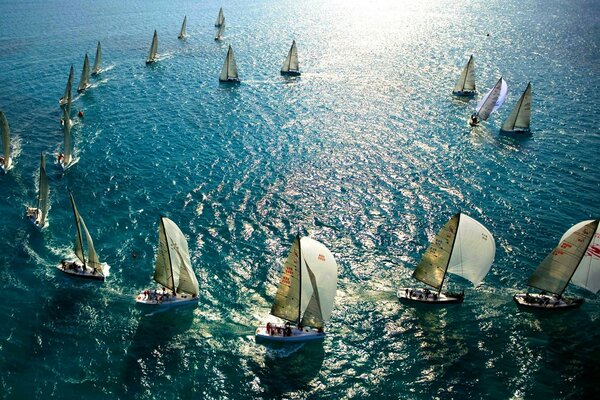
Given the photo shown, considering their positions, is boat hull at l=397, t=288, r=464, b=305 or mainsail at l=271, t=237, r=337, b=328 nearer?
mainsail at l=271, t=237, r=337, b=328

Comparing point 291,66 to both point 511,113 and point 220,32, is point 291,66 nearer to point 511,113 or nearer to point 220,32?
point 220,32

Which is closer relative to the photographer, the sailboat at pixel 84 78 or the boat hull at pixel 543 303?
the boat hull at pixel 543 303

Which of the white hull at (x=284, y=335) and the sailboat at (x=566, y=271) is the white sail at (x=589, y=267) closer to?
the sailboat at (x=566, y=271)

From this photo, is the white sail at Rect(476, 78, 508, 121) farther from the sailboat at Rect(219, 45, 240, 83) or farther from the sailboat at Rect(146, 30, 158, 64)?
the sailboat at Rect(146, 30, 158, 64)

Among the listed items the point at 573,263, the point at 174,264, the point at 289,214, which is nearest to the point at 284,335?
the point at 174,264

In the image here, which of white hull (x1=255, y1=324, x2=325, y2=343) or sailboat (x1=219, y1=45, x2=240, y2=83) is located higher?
sailboat (x1=219, y1=45, x2=240, y2=83)

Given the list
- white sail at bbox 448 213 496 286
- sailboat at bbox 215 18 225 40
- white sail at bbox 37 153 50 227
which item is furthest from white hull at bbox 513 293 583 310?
sailboat at bbox 215 18 225 40

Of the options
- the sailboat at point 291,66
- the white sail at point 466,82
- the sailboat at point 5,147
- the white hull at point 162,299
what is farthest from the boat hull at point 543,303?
the sailboat at point 291,66

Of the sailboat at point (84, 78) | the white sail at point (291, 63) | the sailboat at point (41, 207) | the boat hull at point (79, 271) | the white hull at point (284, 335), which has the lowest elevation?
the white hull at point (284, 335)
